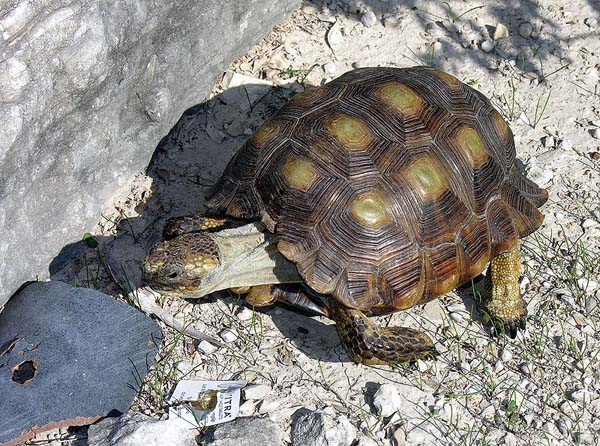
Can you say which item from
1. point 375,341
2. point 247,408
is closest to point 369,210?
point 375,341

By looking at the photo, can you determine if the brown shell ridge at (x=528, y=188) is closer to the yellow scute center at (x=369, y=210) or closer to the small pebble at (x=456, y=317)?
the small pebble at (x=456, y=317)

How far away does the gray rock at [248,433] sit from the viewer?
3.57 metres

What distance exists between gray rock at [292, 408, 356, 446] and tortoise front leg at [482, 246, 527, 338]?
0.93m

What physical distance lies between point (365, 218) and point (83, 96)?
1448mm

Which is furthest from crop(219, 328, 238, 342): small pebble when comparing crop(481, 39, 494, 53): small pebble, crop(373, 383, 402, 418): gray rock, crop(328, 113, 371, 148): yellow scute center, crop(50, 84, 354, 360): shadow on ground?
crop(481, 39, 494, 53): small pebble

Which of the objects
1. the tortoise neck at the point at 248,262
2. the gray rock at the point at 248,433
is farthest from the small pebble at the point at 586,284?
the gray rock at the point at 248,433

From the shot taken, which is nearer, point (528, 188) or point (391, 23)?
point (528, 188)

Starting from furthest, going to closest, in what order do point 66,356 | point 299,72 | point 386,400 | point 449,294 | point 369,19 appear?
point 369,19 → point 299,72 → point 449,294 → point 66,356 → point 386,400

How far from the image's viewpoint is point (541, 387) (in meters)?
3.84

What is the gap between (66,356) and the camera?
3828mm

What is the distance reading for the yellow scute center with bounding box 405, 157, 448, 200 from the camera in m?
3.87

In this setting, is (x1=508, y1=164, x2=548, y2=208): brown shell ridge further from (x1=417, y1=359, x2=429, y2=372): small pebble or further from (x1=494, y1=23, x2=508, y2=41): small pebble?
(x1=494, y1=23, x2=508, y2=41): small pebble

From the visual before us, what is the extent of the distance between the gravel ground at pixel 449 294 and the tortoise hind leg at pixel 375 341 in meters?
0.11

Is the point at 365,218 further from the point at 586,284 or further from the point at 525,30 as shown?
the point at 525,30
